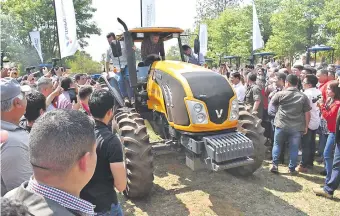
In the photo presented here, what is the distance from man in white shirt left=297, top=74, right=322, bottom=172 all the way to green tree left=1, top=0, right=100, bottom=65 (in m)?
33.8

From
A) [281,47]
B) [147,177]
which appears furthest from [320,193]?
[281,47]

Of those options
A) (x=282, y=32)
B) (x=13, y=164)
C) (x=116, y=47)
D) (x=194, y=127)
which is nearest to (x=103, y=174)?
(x=13, y=164)

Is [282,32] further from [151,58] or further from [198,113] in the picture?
[198,113]

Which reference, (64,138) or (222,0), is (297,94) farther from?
(222,0)

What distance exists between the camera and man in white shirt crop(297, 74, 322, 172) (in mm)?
5641

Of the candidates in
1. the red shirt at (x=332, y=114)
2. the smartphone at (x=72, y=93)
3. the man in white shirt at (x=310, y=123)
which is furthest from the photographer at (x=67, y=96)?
the man in white shirt at (x=310, y=123)

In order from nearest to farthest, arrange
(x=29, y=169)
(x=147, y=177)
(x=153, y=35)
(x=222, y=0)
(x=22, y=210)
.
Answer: (x=22, y=210) < (x=29, y=169) < (x=147, y=177) < (x=153, y=35) < (x=222, y=0)

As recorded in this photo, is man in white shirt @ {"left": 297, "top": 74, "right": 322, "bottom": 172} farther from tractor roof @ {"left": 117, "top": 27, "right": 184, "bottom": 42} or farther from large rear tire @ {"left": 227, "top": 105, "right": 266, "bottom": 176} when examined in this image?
tractor roof @ {"left": 117, "top": 27, "right": 184, "bottom": 42}

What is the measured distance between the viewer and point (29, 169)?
6.45 ft

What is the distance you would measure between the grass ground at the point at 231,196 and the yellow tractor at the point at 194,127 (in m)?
0.28

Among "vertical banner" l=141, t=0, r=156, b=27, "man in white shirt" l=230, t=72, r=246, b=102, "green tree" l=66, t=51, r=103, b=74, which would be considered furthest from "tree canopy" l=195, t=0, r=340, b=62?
"man in white shirt" l=230, t=72, r=246, b=102

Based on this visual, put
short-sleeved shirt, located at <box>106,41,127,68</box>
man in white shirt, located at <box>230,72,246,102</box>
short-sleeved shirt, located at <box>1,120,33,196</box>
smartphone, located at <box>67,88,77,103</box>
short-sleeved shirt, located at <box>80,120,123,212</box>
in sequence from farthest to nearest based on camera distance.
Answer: man in white shirt, located at <box>230,72,246,102</box> → short-sleeved shirt, located at <box>106,41,127,68</box> → smartphone, located at <box>67,88,77,103</box> → short-sleeved shirt, located at <box>80,120,123,212</box> → short-sleeved shirt, located at <box>1,120,33,196</box>

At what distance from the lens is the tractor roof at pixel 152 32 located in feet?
18.3

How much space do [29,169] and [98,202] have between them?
2.32 ft
